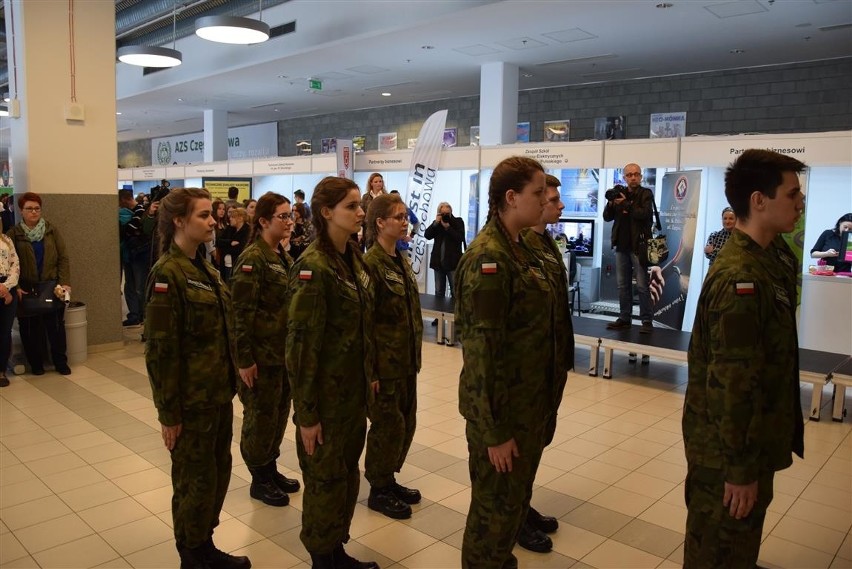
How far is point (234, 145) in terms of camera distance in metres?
21.0

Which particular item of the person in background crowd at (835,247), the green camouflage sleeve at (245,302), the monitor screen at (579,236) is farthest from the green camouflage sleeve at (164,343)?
the monitor screen at (579,236)

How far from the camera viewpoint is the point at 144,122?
20.6 meters

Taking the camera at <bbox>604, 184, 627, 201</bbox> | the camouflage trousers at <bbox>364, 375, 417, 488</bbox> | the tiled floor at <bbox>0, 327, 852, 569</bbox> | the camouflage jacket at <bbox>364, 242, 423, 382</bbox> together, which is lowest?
the tiled floor at <bbox>0, 327, 852, 569</bbox>

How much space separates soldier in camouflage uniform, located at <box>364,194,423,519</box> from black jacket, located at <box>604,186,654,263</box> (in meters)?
3.77

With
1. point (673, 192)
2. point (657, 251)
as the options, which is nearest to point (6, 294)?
point (657, 251)

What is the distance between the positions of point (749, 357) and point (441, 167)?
7.84 m

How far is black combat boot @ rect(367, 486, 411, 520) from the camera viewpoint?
3.38 metres

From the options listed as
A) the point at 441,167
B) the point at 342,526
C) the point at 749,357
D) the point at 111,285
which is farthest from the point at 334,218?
the point at 441,167

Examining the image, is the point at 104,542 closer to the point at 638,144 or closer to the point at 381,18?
the point at 638,144

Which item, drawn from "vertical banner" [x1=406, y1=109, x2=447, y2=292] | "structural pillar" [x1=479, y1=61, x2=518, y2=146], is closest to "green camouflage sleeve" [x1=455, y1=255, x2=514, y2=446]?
"vertical banner" [x1=406, y1=109, x2=447, y2=292]

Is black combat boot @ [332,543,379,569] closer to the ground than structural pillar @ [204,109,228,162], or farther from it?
closer to the ground

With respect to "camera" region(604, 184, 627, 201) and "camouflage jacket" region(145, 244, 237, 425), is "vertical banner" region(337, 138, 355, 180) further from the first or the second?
"camouflage jacket" region(145, 244, 237, 425)

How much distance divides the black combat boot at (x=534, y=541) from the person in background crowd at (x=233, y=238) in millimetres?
5605

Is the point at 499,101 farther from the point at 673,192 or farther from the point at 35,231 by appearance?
the point at 35,231
